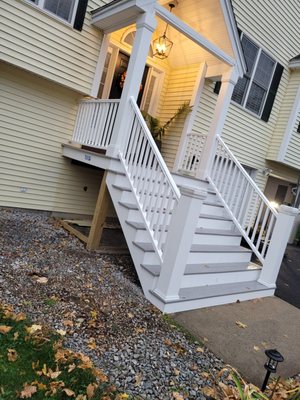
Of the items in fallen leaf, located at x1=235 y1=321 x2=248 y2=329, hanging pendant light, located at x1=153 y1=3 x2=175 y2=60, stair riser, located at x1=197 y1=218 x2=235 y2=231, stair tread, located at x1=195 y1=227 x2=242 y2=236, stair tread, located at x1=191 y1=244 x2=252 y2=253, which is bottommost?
fallen leaf, located at x1=235 y1=321 x2=248 y2=329

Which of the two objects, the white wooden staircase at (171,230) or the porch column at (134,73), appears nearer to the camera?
the white wooden staircase at (171,230)

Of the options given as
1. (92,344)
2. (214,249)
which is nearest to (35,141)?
(214,249)

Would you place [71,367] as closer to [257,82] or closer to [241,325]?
[241,325]

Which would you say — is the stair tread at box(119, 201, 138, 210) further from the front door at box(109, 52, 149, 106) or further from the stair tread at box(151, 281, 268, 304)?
the front door at box(109, 52, 149, 106)

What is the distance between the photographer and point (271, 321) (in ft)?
13.1

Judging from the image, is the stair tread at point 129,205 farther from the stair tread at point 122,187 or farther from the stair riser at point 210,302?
the stair riser at point 210,302

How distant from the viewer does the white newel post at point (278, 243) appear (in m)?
4.67

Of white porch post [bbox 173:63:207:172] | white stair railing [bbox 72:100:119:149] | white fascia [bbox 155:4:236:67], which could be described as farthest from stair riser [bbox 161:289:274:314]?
white fascia [bbox 155:4:236:67]

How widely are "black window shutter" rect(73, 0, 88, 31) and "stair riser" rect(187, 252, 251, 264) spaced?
168 inches

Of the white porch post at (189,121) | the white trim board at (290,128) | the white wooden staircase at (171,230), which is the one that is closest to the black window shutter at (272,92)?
the white trim board at (290,128)

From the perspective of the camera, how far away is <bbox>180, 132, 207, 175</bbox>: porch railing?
6.63 meters

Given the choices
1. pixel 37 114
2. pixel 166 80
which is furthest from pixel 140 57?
pixel 166 80

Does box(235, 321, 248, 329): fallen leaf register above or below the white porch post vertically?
below

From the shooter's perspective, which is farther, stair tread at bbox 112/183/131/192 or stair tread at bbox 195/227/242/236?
stair tread at bbox 195/227/242/236
